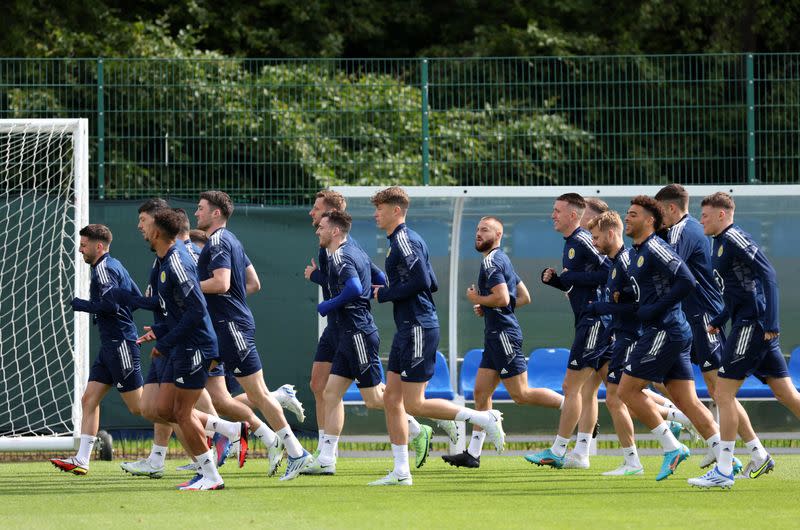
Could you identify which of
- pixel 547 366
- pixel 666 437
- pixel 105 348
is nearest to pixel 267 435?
pixel 105 348

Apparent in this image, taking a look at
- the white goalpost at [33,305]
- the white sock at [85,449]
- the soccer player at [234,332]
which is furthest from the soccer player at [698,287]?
the white goalpost at [33,305]

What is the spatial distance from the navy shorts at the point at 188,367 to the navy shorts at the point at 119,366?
1.78 metres

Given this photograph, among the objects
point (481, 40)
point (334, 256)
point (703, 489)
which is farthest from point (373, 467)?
point (481, 40)

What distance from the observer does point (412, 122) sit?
14.2 meters

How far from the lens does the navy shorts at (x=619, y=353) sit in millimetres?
9844

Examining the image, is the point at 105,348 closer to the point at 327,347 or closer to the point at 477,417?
the point at 327,347

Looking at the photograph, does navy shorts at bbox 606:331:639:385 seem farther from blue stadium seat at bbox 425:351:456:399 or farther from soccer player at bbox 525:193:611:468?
blue stadium seat at bbox 425:351:456:399

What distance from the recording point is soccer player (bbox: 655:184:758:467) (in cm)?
1023

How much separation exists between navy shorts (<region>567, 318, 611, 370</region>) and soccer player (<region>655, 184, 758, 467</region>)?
67 cm

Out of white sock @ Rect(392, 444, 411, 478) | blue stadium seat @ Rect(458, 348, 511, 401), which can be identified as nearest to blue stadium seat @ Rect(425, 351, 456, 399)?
blue stadium seat @ Rect(458, 348, 511, 401)

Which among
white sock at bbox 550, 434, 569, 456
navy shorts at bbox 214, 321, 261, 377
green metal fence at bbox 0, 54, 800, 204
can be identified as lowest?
white sock at bbox 550, 434, 569, 456

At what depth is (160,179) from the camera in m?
13.9

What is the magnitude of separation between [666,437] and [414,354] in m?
2.01

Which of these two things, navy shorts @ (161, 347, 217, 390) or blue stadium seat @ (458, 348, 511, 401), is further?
blue stadium seat @ (458, 348, 511, 401)
